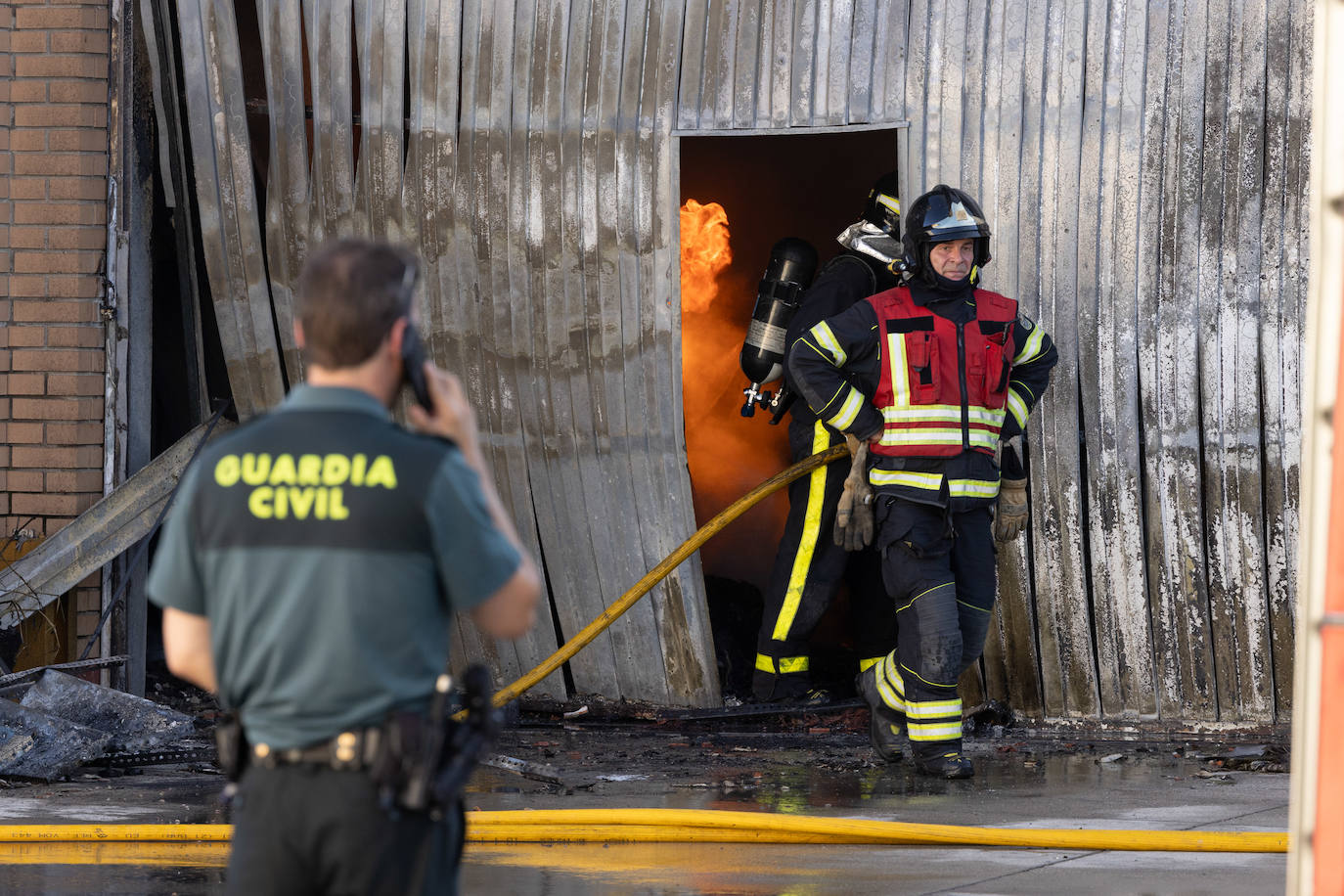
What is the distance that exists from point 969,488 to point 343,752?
384cm

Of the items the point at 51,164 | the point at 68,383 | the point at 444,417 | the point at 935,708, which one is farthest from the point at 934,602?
the point at 51,164

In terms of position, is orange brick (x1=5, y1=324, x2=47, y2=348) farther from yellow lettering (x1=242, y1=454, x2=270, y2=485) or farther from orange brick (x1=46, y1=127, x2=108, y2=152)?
yellow lettering (x1=242, y1=454, x2=270, y2=485)

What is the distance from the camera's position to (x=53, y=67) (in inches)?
276

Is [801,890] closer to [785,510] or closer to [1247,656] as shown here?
[1247,656]

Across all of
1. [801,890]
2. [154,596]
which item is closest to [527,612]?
[154,596]

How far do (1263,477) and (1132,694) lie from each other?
40.4 inches

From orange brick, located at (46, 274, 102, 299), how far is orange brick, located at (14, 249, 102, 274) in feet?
0.10

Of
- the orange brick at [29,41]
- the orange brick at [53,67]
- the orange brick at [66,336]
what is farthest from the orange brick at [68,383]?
the orange brick at [29,41]

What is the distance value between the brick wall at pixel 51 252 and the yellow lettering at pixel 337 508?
5.13 m

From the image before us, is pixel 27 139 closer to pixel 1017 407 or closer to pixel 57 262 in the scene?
pixel 57 262

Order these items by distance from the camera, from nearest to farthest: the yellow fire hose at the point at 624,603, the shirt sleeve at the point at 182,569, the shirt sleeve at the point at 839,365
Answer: the shirt sleeve at the point at 182,569 → the shirt sleeve at the point at 839,365 → the yellow fire hose at the point at 624,603

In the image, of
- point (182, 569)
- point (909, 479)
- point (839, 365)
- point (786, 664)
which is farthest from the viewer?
point (786, 664)

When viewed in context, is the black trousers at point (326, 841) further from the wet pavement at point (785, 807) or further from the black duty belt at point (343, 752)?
the wet pavement at point (785, 807)

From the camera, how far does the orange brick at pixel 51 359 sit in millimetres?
7051
